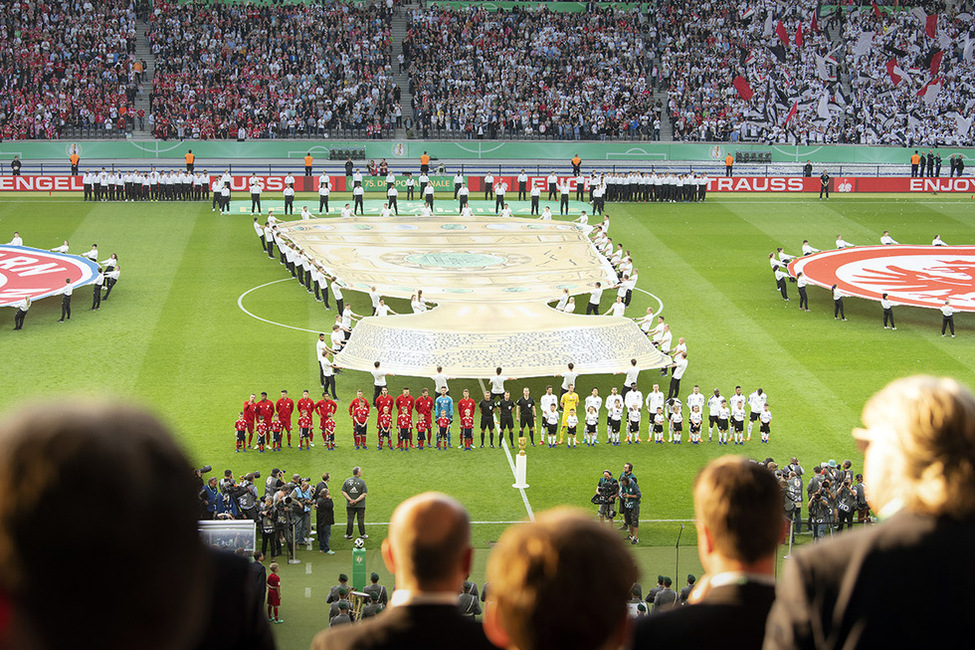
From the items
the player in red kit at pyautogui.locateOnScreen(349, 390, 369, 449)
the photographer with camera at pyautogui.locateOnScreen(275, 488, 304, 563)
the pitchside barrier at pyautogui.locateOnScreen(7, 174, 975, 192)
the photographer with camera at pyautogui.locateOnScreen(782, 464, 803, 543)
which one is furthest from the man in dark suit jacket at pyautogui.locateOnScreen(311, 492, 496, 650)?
the pitchside barrier at pyautogui.locateOnScreen(7, 174, 975, 192)

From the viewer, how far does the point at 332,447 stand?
22281 mm

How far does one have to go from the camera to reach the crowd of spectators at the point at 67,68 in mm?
54000

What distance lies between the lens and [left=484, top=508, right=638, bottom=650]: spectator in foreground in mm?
2943

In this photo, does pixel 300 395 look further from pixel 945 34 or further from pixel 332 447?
pixel 945 34

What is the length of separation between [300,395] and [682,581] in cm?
1063

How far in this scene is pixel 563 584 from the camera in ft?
9.65

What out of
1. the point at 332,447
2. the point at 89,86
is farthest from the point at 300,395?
the point at 89,86

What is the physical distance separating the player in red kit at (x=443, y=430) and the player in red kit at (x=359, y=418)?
4.60 feet

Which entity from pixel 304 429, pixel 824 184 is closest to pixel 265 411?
pixel 304 429

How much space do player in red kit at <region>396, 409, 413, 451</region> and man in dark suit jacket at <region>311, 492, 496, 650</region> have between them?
60.4 feet

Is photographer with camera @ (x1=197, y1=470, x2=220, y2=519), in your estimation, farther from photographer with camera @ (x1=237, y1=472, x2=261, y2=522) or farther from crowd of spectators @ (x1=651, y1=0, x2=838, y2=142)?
crowd of spectators @ (x1=651, y1=0, x2=838, y2=142)

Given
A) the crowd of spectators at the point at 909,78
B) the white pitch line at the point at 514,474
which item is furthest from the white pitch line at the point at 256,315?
the crowd of spectators at the point at 909,78

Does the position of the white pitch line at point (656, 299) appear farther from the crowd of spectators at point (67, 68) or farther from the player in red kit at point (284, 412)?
the crowd of spectators at point (67, 68)

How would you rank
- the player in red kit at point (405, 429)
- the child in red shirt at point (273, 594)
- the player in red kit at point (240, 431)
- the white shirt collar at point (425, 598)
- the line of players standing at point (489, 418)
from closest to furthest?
the white shirt collar at point (425, 598), the child in red shirt at point (273, 594), the player in red kit at point (240, 431), the line of players standing at point (489, 418), the player in red kit at point (405, 429)
